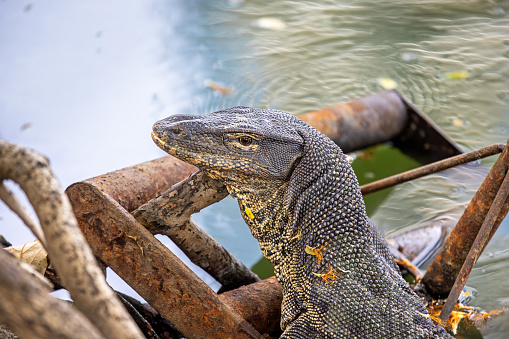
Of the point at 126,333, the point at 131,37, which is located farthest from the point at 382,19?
the point at 126,333

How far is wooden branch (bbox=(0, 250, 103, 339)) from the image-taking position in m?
1.16

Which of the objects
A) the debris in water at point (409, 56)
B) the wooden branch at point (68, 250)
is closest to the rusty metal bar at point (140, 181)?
the wooden branch at point (68, 250)

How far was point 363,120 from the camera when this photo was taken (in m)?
4.82

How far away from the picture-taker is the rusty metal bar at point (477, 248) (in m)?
2.75

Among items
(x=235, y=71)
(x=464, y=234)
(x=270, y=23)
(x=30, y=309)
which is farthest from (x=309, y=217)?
(x=270, y=23)

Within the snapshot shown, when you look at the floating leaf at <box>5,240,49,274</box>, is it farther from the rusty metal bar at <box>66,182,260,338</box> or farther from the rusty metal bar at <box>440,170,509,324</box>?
the rusty metal bar at <box>440,170,509,324</box>

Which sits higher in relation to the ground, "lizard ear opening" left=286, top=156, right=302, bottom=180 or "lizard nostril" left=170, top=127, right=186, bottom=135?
"lizard nostril" left=170, top=127, right=186, bottom=135

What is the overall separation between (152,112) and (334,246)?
162 inches

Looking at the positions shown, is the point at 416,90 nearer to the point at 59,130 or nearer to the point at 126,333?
the point at 59,130

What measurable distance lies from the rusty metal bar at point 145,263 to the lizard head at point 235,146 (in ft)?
1.28

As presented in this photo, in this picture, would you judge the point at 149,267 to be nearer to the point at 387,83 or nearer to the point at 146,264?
the point at 146,264

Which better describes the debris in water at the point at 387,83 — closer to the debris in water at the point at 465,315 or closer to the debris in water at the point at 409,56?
the debris in water at the point at 409,56

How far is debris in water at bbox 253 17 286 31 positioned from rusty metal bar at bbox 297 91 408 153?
3.29 meters

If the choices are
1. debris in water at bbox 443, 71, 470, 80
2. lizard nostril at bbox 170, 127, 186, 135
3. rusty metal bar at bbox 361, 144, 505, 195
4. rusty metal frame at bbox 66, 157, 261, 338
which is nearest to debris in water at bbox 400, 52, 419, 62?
debris in water at bbox 443, 71, 470, 80
